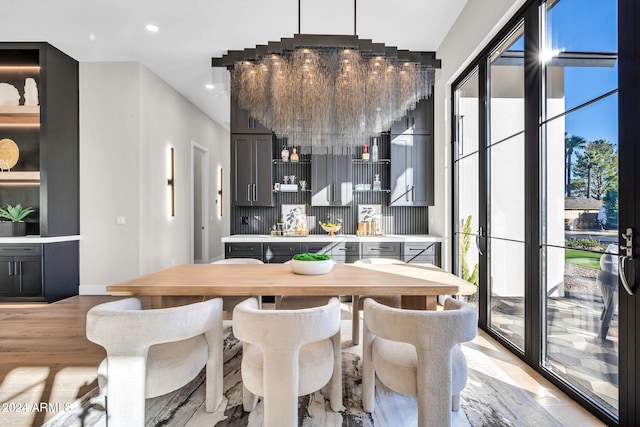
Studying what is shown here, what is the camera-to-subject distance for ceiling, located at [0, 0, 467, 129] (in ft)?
11.0

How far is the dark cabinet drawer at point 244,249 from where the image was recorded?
431cm

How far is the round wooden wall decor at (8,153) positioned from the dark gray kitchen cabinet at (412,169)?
17.4ft

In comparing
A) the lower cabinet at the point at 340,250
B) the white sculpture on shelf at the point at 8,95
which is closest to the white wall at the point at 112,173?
the white sculpture on shelf at the point at 8,95

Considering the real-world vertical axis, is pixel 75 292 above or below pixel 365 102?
below

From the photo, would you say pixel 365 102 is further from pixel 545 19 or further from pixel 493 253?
pixel 493 253

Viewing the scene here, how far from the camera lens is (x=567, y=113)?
2.09 m

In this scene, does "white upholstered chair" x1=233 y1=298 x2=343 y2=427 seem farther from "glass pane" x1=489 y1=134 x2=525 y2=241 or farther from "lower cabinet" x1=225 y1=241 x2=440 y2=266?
"lower cabinet" x1=225 y1=241 x2=440 y2=266

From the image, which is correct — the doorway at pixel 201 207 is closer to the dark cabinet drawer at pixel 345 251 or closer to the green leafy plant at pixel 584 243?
the dark cabinet drawer at pixel 345 251

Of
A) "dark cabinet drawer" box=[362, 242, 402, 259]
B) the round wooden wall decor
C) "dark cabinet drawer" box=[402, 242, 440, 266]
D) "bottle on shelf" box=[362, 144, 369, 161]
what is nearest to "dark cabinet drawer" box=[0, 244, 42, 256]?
the round wooden wall decor

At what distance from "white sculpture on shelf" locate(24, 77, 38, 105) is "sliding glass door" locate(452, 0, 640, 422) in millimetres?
5583

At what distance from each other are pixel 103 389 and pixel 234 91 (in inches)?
94.5

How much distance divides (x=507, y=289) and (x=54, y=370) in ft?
12.2

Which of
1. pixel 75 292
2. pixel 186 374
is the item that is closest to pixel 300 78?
pixel 186 374

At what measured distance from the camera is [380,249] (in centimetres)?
436
